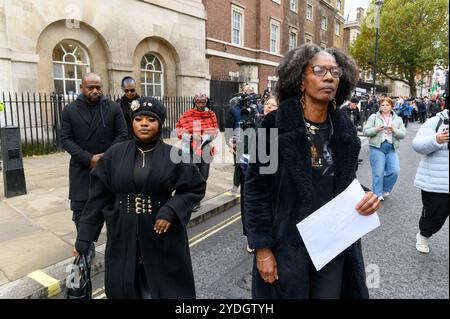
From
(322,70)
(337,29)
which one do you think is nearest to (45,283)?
(322,70)

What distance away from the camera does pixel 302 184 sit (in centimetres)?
183

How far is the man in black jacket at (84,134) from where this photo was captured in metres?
3.64

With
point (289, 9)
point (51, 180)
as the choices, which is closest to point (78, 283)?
point (51, 180)

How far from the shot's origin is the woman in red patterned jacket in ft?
18.4

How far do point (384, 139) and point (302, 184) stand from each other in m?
4.71

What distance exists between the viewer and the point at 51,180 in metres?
7.20

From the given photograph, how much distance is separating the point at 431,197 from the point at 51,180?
676 cm

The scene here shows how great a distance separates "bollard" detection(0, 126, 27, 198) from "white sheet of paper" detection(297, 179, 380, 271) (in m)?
5.78

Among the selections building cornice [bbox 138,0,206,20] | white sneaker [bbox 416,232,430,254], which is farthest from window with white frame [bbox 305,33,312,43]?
white sneaker [bbox 416,232,430,254]

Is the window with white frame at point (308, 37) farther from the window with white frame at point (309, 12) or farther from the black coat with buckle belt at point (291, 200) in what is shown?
the black coat with buckle belt at point (291, 200)

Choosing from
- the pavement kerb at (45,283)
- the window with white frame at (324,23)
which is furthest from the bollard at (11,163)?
the window with white frame at (324,23)
